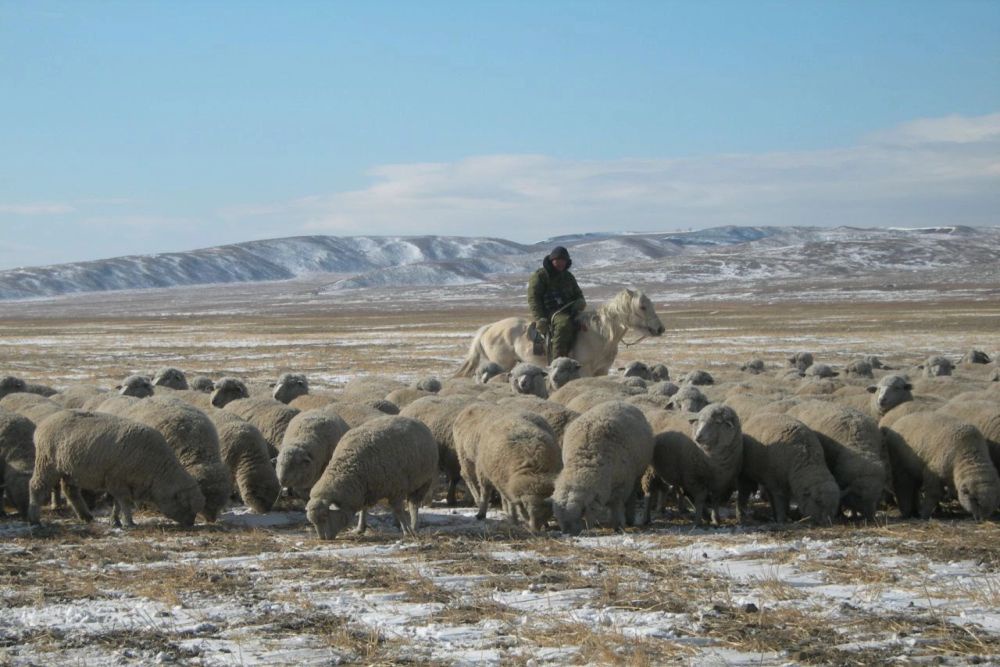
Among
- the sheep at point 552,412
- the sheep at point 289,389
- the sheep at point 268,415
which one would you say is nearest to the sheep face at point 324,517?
the sheep at point 552,412

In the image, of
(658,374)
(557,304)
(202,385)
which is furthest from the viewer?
(658,374)

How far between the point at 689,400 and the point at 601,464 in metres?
3.39

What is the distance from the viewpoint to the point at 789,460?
1042 cm

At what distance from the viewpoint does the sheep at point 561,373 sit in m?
16.3

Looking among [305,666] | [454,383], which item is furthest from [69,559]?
[454,383]

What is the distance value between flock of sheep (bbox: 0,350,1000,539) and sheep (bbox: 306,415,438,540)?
0.02m

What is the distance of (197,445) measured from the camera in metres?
11.0

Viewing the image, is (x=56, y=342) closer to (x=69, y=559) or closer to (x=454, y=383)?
(x=454, y=383)

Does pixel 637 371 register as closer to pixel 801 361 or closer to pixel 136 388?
pixel 801 361

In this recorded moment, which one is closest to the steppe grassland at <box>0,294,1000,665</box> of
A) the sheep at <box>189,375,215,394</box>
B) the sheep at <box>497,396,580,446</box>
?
the sheep at <box>497,396,580,446</box>

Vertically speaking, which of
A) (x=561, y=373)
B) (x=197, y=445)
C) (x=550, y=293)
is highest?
(x=550, y=293)

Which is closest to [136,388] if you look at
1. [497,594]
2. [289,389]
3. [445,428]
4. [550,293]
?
[289,389]

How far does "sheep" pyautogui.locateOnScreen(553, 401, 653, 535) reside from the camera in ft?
32.1

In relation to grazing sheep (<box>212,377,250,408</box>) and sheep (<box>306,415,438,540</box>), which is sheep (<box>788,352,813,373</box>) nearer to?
grazing sheep (<box>212,377,250,408</box>)
